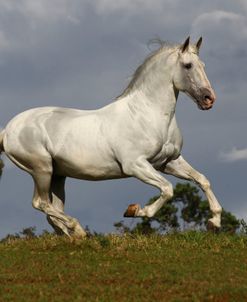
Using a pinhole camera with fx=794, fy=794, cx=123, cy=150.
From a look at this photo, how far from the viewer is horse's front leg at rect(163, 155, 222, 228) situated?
12.4 m

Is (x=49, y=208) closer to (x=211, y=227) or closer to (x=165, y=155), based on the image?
(x=165, y=155)

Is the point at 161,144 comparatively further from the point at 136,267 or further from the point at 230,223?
the point at 230,223

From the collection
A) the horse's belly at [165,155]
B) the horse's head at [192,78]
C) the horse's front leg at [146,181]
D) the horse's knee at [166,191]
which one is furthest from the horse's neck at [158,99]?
the horse's knee at [166,191]

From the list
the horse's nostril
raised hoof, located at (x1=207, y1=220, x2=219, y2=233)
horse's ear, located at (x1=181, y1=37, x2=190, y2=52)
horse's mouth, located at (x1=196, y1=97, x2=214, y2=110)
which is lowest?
raised hoof, located at (x1=207, y1=220, x2=219, y2=233)

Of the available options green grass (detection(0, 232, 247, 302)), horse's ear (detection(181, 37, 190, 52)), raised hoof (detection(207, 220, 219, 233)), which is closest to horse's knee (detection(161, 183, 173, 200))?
green grass (detection(0, 232, 247, 302))

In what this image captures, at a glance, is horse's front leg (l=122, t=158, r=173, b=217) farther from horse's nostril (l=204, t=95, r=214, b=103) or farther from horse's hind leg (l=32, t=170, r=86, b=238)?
horse's nostril (l=204, t=95, r=214, b=103)

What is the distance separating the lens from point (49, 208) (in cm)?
1299

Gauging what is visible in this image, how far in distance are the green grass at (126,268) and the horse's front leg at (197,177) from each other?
0.31m

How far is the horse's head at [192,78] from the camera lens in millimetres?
11984

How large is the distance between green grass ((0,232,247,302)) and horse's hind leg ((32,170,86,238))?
0.35 meters

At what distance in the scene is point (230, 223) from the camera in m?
30.5

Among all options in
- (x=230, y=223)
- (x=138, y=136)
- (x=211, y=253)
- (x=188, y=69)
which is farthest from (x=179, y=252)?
(x=230, y=223)

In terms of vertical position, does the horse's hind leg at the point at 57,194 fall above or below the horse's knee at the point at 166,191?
above

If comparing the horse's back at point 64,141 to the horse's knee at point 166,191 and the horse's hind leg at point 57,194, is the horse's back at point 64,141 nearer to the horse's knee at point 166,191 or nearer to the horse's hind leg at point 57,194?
the horse's hind leg at point 57,194
